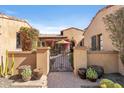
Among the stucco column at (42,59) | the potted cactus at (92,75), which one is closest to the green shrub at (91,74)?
the potted cactus at (92,75)

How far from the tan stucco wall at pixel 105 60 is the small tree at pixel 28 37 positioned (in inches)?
240

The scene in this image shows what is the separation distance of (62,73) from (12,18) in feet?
22.2

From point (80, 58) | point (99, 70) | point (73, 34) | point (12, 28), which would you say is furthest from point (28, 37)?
point (73, 34)

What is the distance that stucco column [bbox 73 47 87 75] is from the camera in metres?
11.2

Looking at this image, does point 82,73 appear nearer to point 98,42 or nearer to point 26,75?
point 26,75

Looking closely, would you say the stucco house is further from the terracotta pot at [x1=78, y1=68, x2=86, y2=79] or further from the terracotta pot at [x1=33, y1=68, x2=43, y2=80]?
the terracotta pot at [x1=78, y1=68, x2=86, y2=79]

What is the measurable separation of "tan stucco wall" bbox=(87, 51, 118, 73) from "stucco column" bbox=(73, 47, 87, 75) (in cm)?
38

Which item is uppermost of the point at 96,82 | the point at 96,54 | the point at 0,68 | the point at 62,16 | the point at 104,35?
the point at 62,16

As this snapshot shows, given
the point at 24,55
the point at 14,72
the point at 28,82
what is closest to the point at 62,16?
the point at 24,55

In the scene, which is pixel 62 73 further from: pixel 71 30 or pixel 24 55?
pixel 71 30

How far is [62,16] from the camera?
45.9ft

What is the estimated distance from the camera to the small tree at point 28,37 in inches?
625

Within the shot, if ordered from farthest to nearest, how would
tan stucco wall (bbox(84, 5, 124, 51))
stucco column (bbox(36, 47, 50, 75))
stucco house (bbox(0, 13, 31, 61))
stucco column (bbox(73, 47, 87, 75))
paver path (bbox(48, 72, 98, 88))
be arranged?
stucco house (bbox(0, 13, 31, 61))
tan stucco wall (bbox(84, 5, 124, 51))
stucco column (bbox(73, 47, 87, 75))
stucco column (bbox(36, 47, 50, 75))
paver path (bbox(48, 72, 98, 88))

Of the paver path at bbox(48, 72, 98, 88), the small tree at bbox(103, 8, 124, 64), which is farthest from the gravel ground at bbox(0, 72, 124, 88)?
the small tree at bbox(103, 8, 124, 64)
